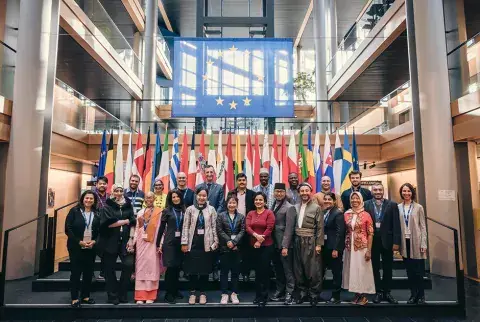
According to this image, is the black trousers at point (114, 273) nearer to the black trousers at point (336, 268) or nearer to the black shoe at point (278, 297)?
the black shoe at point (278, 297)

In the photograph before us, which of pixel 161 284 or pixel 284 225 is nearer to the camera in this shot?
pixel 284 225

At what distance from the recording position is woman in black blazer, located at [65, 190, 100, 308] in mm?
4652

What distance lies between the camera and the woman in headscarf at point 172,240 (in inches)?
187

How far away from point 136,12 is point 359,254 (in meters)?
13.6

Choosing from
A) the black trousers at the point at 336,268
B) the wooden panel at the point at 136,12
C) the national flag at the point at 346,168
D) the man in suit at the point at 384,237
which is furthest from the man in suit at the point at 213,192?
the wooden panel at the point at 136,12

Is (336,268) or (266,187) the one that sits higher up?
(266,187)

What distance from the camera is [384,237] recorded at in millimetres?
4754

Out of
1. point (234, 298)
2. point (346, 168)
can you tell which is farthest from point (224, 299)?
point (346, 168)

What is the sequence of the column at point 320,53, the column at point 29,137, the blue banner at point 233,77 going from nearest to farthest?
the column at point 29,137
the blue banner at point 233,77
the column at point 320,53

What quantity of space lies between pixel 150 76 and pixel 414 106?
461 inches

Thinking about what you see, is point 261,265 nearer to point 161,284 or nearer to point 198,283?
point 198,283

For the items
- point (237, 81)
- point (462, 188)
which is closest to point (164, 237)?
point (237, 81)

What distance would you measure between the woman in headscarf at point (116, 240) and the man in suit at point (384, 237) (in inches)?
134

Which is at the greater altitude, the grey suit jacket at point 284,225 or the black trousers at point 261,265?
the grey suit jacket at point 284,225
